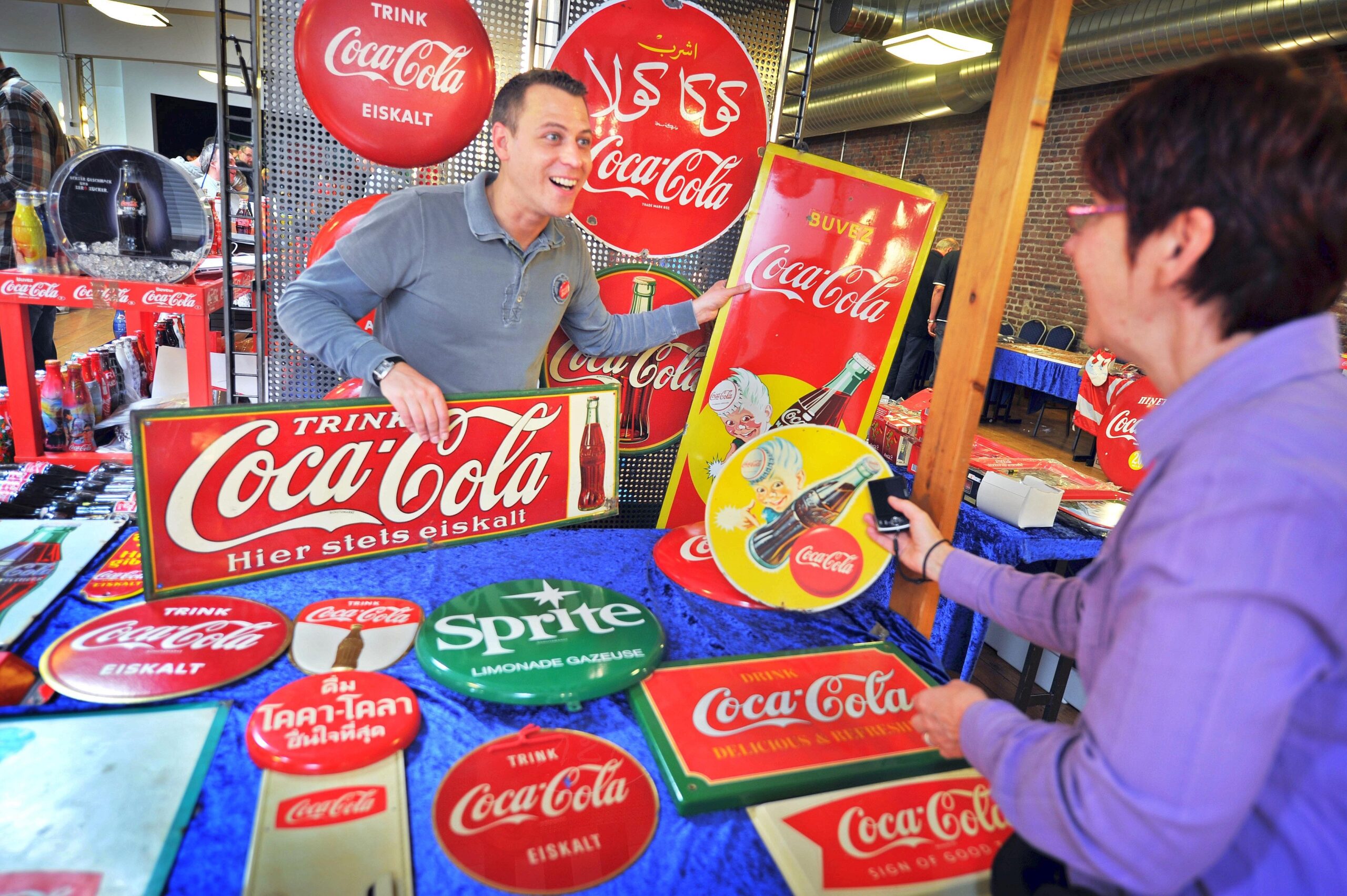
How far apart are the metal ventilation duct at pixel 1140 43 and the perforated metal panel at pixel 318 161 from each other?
230 cm

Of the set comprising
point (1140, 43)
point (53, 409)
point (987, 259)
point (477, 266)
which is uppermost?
point (1140, 43)


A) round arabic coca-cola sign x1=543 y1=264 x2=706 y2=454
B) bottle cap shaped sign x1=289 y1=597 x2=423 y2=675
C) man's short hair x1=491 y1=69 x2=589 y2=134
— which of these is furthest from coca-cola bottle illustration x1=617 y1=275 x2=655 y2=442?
bottle cap shaped sign x1=289 y1=597 x2=423 y2=675

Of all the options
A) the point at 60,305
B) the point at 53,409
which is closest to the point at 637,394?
the point at 60,305

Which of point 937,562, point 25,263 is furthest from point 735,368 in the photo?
point 25,263

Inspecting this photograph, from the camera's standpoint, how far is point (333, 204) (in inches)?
84.6

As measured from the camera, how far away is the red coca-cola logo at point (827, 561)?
158 cm

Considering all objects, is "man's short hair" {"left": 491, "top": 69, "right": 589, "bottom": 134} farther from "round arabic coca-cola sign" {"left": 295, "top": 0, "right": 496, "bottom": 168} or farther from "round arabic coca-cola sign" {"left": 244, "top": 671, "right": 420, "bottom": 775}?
"round arabic coca-cola sign" {"left": 244, "top": 671, "right": 420, "bottom": 775}

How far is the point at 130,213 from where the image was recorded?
3.08m

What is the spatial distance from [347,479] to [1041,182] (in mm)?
10176

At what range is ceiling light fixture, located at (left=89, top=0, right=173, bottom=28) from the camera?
8.13 metres

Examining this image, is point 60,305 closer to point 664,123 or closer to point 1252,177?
point 664,123

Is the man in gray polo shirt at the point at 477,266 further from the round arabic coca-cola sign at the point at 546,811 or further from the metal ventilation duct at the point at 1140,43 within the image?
the metal ventilation duct at the point at 1140,43

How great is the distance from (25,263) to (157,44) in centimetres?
1354

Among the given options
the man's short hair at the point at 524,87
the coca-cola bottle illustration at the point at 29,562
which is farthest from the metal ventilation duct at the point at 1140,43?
the coca-cola bottle illustration at the point at 29,562
